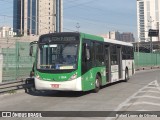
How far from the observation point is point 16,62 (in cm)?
2111

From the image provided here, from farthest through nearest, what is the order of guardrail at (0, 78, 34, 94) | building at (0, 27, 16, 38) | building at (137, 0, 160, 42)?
building at (137, 0, 160, 42), building at (0, 27, 16, 38), guardrail at (0, 78, 34, 94)

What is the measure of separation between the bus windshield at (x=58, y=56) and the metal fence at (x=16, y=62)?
5.59 metres

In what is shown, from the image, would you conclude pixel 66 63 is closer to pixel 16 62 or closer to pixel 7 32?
pixel 16 62

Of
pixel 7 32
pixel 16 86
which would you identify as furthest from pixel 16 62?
pixel 7 32

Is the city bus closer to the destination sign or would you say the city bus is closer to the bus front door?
the destination sign

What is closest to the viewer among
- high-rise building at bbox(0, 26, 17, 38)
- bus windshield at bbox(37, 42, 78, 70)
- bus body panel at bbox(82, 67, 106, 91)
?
bus windshield at bbox(37, 42, 78, 70)

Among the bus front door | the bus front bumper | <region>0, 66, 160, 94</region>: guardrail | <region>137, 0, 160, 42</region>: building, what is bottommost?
<region>0, 66, 160, 94</region>: guardrail

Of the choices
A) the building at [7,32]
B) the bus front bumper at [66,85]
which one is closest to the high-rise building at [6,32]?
the building at [7,32]

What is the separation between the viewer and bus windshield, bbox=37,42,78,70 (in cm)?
1450

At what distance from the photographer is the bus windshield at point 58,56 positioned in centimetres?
1450

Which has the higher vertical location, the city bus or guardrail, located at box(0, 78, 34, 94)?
the city bus

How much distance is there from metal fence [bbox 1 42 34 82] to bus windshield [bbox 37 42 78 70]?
559cm

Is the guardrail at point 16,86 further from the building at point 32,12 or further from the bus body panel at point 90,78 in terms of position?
the building at point 32,12

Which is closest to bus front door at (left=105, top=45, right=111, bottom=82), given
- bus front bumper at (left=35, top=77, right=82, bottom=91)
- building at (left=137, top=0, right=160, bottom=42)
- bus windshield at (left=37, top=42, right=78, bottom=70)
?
bus windshield at (left=37, top=42, right=78, bottom=70)
